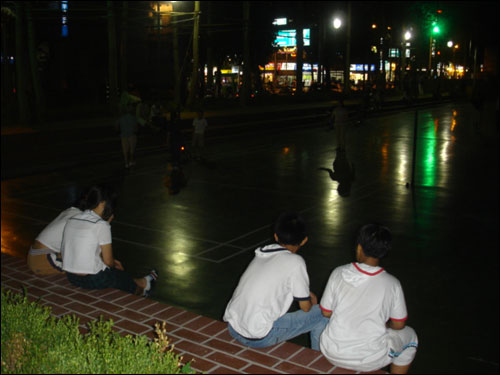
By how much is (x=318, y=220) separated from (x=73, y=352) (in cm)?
731

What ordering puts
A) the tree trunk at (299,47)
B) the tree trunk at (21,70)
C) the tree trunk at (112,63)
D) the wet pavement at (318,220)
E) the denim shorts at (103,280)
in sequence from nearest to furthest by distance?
the denim shorts at (103,280) → the wet pavement at (318,220) → the tree trunk at (21,70) → the tree trunk at (112,63) → the tree trunk at (299,47)

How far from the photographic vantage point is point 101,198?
571 cm

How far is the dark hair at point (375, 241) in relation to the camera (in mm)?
3988

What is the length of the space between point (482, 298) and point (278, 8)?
169 ft

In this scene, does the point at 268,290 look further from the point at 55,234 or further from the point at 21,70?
the point at 21,70

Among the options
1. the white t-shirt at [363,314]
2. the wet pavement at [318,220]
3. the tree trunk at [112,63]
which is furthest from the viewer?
the tree trunk at [112,63]

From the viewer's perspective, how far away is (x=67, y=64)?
44.9m

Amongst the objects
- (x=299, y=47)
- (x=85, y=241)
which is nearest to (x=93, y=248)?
(x=85, y=241)

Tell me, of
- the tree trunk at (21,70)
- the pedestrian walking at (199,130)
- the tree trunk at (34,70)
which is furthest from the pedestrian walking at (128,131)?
the tree trunk at (34,70)

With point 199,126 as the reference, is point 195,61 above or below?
above

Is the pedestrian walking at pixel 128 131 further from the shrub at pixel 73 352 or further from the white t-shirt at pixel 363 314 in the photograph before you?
the white t-shirt at pixel 363 314

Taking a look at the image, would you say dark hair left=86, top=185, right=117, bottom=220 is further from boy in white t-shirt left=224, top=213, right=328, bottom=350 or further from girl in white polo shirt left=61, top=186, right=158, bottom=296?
boy in white t-shirt left=224, top=213, right=328, bottom=350

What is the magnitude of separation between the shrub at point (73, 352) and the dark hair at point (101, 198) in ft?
5.22

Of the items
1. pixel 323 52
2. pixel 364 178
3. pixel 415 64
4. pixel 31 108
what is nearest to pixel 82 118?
pixel 31 108
